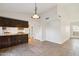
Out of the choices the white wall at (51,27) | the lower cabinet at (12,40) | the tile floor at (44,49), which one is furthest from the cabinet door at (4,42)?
the white wall at (51,27)

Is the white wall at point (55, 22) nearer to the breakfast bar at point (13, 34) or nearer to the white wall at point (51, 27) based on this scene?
the white wall at point (51, 27)

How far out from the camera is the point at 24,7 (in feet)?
8.98

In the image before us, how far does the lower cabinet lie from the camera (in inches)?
117

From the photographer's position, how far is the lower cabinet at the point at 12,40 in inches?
117

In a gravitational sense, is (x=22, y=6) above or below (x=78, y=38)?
above

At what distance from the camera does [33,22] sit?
287 centimetres

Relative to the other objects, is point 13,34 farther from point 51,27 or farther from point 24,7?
point 51,27

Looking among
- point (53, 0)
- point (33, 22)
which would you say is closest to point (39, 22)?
point (33, 22)

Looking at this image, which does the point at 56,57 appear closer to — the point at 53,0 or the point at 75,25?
the point at 75,25

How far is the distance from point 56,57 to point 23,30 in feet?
3.98

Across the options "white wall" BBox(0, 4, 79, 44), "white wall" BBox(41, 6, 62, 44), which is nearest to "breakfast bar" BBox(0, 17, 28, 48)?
"white wall" BBox(0, 4, 79, 44)

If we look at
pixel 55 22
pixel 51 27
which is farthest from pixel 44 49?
pixel 55 22

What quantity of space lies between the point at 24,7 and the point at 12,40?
1180 millimetres

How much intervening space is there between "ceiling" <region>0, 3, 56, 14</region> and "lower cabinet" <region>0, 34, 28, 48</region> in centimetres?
73
